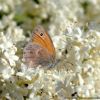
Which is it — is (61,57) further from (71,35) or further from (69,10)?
(69,10)

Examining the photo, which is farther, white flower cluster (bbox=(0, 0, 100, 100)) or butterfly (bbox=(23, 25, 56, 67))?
butterfly (bbox=(23, 25, 56, 67))

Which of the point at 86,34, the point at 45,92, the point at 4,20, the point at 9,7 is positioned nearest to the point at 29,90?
the point at 45,92

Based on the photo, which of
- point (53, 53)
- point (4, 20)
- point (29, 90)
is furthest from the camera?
point (4, 20)

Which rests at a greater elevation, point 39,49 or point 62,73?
point 39,49

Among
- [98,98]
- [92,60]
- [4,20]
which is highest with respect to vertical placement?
[4,20]

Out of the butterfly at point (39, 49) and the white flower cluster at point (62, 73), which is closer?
the white flower cluster at point (62, 73)

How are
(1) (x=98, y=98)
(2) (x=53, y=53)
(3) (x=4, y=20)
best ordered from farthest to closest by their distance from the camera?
(3) (x=4, y=20) → (2) (x=53, y=53) → (1) (x=98, y=98)

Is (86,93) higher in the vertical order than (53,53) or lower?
lower

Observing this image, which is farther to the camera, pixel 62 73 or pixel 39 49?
pixel 39 49
